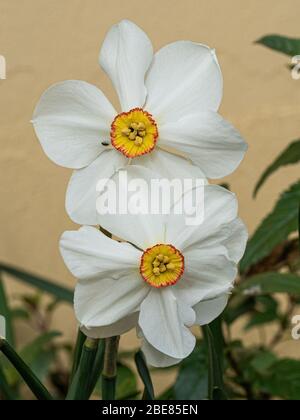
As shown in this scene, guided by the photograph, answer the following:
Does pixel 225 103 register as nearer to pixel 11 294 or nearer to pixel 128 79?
pixel 11 294

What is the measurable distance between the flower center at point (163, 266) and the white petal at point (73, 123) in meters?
0.05

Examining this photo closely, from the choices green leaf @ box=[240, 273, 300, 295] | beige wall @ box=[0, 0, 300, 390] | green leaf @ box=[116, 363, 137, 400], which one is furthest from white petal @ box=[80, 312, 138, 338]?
beige wall @ box=[0, 0, 300, 390]

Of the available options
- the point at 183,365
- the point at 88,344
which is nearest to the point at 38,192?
the point at 183,365

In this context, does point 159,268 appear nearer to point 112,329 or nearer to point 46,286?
point 112,329

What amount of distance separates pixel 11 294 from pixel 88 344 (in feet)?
2.41

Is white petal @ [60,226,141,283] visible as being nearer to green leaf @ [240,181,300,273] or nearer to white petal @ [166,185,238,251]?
white petal @ [166,185,238,251]

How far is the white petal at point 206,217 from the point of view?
1.05 feet

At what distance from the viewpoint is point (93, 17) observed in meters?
0.90

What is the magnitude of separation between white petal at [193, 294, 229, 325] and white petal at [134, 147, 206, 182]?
0.19ft

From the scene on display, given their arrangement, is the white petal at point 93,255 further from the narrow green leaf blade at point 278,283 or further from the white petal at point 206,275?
the narrow green leaf blade at point 278,283

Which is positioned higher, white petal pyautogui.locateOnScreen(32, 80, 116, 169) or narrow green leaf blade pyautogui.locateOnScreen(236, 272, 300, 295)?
narrow green leaf blade pyautogui.locateOnScreen(236, 272, 300, 295)

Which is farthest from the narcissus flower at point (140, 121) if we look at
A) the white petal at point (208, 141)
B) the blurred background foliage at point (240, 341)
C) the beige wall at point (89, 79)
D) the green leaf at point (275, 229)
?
the beige wall at point (89, 79)

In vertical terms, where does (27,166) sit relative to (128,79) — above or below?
above

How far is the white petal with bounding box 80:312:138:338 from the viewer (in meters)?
0.33
